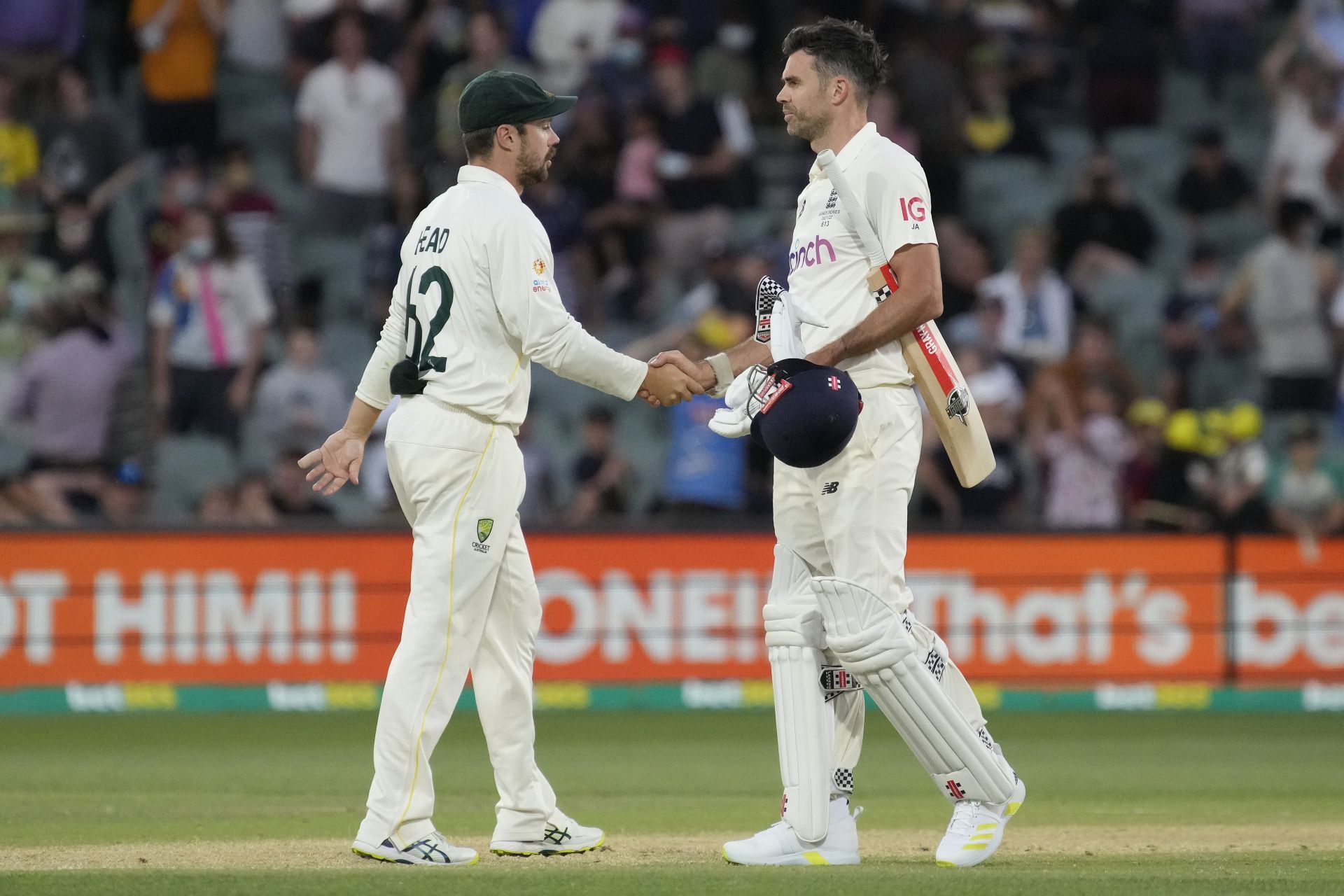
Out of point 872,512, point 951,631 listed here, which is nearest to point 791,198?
point 951,631

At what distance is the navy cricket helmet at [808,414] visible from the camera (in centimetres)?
618

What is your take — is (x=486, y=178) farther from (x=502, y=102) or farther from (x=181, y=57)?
(x=181, y=57)

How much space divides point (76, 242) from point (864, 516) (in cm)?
1116

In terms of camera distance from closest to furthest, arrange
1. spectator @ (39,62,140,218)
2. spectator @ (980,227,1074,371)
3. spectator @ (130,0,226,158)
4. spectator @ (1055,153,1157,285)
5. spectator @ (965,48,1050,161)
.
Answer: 1. spectator @ (980,227,1074,371)
2. spectator @ (39,62,140,218)
3. spectator @ (1055,153,1157,285)
4. spectator @ (130,0,226,158)
5. spectator @ (965,48,1050,161)

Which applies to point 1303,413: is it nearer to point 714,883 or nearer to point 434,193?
point 434,193

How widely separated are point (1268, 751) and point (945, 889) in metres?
6.36

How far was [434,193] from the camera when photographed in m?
16.0

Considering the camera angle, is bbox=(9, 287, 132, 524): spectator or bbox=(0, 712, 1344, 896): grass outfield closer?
bbox=(0, 712, 1344, 896): grass outfield

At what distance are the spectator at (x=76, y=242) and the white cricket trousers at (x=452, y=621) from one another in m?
10.1

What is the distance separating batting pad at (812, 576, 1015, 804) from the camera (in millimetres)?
6266

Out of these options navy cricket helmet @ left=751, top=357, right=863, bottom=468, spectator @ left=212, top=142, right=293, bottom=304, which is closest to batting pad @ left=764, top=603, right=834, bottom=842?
navy cricket helmet @ left=751, top=357, right=863, bottom=468

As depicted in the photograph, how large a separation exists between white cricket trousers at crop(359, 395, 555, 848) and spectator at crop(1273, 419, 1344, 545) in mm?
8863

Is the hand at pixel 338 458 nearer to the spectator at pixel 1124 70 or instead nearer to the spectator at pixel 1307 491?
the spectator at pixel 1307 491

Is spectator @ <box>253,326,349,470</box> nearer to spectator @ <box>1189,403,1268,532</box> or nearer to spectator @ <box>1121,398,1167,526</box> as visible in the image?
spectator @ <box>1121,398,1167,526</box>
